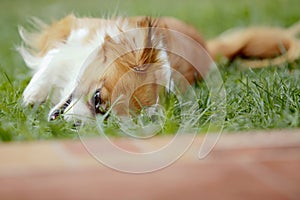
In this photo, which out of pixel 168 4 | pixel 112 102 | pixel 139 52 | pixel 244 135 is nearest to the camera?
pixel 244 135

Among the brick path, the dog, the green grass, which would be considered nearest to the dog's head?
the dog

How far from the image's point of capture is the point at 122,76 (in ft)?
8.30

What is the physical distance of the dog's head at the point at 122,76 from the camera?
243 cm

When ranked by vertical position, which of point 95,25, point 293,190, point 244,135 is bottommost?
point 293,190

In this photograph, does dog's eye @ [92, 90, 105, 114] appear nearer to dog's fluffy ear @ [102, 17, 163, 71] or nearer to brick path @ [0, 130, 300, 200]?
dog's fluffy ear @ [102, 17, 163, 71]

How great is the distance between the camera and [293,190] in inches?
61.6

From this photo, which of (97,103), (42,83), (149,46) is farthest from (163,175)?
(42,83)

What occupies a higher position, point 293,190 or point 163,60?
point 163,60

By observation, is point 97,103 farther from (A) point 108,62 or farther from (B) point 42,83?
(B) point 42,83

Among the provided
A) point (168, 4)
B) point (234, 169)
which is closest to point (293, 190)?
point (234, 169)

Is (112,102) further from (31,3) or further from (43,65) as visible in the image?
(31,3)

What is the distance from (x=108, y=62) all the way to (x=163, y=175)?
118 centimetres

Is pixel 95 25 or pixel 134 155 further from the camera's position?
pixel 95 25

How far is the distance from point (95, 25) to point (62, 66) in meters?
0.28
